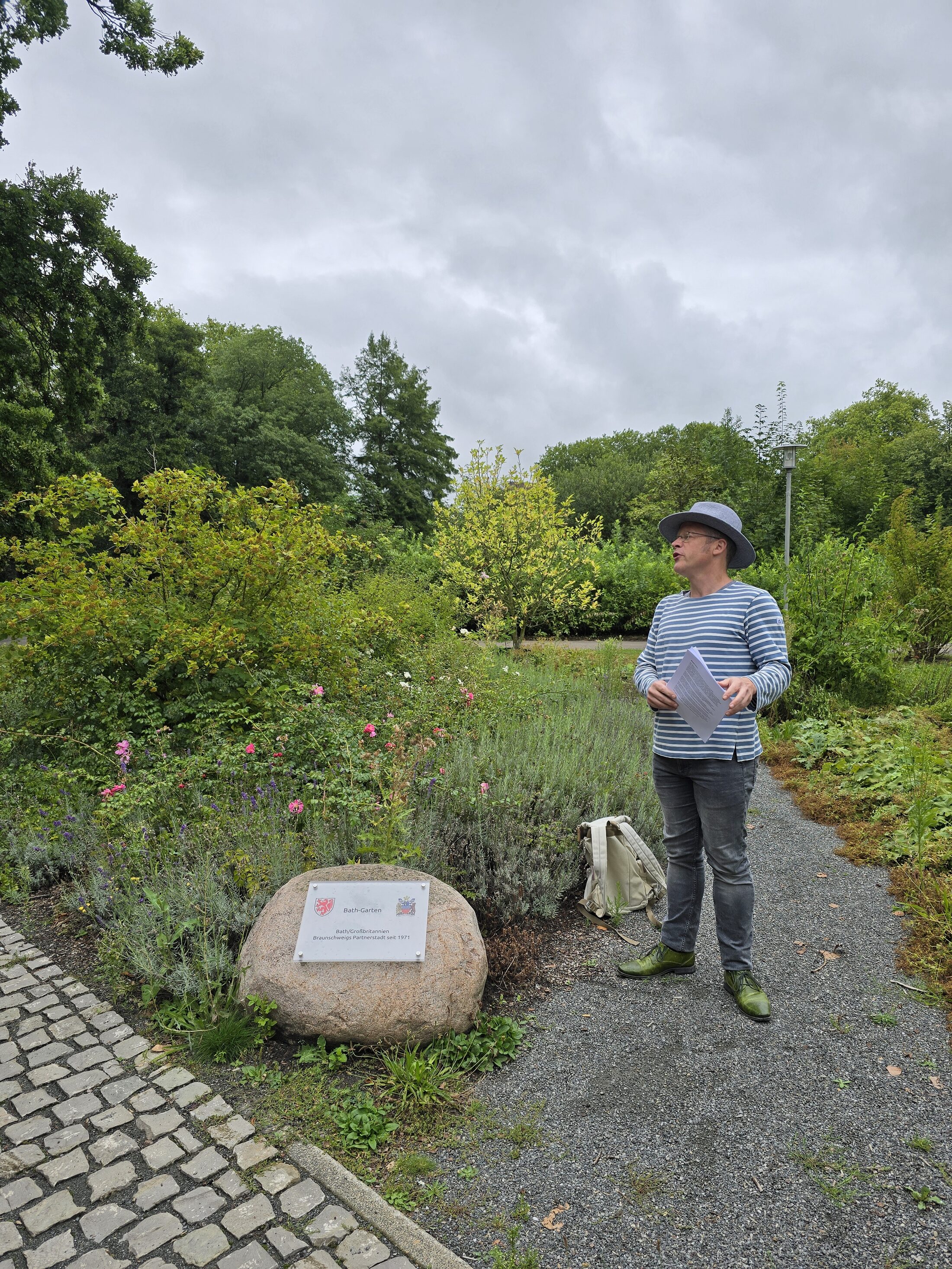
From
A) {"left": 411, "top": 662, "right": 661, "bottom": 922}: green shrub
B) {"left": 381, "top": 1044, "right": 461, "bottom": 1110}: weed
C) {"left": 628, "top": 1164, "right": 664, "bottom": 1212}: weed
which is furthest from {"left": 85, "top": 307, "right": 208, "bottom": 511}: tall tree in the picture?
{"left": 628, "top": 1164, "right": 664, "bottom": 1212}: weed

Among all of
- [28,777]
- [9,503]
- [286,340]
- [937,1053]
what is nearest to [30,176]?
[9,503]

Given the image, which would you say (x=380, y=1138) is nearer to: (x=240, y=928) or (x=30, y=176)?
(x=240, y=928)

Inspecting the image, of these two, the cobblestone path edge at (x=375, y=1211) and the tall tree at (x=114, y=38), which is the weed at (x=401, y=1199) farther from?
the tall tree at (x=114, y=38)

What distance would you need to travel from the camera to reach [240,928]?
3209mm

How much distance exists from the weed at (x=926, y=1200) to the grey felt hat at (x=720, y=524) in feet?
6.37

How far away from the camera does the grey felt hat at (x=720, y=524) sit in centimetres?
269

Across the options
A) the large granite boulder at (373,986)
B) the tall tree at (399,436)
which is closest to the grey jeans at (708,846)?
the large granite boulder at (373,986)

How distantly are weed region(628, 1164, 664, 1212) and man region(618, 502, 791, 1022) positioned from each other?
91 cm

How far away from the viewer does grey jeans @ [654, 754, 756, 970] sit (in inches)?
107

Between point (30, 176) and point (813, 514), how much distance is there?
11920 millimetres

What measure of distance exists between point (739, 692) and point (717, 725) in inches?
6.3

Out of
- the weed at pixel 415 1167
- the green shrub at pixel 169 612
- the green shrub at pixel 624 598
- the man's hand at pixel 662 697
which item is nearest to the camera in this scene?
the weed at pixel 415 1167

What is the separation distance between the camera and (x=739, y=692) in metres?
2.44

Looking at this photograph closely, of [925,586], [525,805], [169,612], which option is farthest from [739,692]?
[925,586]
